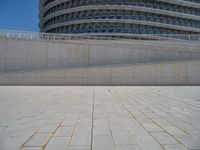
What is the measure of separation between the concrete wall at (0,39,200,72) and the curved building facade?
19.1 meters

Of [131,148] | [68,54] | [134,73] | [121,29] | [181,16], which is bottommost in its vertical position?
[131,148]

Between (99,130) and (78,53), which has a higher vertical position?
(78,53)

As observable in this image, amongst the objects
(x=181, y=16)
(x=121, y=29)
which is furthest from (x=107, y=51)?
(x=181, y=16)

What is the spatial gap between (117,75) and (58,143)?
20.6 m

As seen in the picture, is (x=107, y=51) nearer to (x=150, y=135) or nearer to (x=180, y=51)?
(x=180, y=51)

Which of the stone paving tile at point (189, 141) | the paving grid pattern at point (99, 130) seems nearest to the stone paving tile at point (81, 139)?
the paving grid pattern at point (99, 130)

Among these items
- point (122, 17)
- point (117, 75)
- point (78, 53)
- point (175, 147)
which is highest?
point (122, 17)

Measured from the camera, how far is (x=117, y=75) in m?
25.1

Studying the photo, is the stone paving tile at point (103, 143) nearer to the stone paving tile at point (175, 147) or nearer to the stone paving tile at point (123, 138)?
the stone paving tile at point (123, 138)

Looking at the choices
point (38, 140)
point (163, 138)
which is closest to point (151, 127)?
point (163, 138)

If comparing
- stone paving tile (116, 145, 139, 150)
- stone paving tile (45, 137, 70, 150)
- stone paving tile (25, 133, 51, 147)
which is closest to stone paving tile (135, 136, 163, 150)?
stone paving tile (116, 145, 139, 150)

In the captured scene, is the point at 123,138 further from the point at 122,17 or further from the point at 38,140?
the point at 122,17

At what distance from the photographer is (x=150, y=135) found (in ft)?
17.6

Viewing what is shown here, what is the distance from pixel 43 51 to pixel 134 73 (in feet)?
36.8
